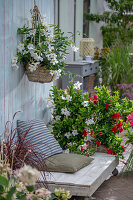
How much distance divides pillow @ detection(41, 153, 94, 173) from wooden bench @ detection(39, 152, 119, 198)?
5 centimetres

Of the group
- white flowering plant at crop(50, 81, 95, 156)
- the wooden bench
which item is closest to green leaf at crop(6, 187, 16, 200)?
the wooden bench

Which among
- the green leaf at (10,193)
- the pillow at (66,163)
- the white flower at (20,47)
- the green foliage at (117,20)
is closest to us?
the green leaf at (10,193)

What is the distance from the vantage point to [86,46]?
731 cm

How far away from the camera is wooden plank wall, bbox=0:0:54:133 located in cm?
360

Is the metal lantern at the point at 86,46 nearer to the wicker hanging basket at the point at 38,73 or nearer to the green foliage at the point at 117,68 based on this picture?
the green foliage at the point at 117,68

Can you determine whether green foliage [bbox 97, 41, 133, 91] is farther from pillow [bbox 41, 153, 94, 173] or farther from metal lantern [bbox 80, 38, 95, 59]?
pillow [bbox 41, 153, 94, 173]

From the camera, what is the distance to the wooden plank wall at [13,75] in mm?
3604

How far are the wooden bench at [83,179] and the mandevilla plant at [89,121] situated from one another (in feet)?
1.54

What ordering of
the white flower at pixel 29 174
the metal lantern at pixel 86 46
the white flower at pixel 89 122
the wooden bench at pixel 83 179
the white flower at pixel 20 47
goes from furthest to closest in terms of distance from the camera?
the metal lantern at pixel 86 46 < the white flower at pixel 89 122 < the white flower at pixel 20 47 < the wooden bench at pixel 83 179 < the white flower at pixel 29 174

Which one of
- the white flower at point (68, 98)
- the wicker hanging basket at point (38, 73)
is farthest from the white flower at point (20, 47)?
the white flower at point (68, 98)

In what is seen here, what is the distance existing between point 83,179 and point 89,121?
3.61 ft

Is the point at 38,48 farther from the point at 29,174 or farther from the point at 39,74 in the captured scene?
the point at 29,174

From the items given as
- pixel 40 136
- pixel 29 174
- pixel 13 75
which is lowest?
pixel 40 136

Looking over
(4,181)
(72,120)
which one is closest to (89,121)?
(72,120)
